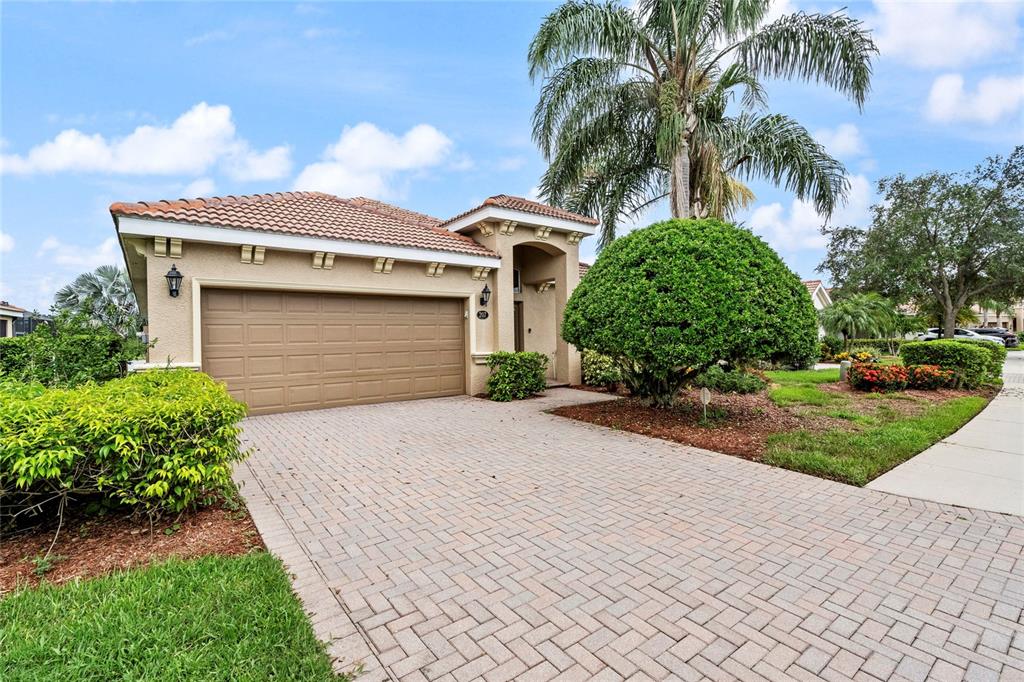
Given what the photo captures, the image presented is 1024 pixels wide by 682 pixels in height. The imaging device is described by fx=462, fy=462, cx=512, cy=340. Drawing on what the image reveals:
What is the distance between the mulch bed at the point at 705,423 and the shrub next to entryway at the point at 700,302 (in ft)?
3.03

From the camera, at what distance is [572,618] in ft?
8.66

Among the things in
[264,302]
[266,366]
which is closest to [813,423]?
[266,366]

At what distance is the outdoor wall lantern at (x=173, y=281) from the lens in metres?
8.10

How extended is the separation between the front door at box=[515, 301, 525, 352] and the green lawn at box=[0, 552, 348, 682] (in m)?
11.3

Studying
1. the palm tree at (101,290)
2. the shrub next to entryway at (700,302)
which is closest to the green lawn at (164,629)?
the shrub next to entryway at (700,302)

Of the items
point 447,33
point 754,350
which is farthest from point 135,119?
point 754,350

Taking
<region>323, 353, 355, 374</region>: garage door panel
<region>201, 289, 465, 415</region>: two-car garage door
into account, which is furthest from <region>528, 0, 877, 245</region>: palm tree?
<region>323, 353, 355, 374</region>: garage door panel

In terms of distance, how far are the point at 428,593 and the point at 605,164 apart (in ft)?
42.9

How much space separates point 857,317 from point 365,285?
21.8 m

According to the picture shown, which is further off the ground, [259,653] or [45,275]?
[45,275]

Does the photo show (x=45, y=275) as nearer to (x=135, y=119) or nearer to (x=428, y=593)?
(x=135, y=119)

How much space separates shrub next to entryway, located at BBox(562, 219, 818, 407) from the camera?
693 cm

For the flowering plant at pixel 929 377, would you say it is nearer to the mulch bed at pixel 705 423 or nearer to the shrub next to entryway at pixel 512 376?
the mulch bed at pixel 705 423

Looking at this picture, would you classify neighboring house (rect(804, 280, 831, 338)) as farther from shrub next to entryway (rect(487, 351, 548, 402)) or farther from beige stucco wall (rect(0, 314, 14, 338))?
beige stucco wall (rect(0, 314, 14, 338))
